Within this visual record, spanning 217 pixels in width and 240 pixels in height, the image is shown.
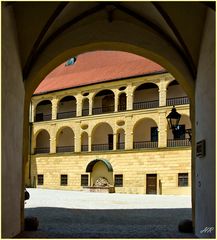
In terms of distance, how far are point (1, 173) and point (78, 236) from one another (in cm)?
240

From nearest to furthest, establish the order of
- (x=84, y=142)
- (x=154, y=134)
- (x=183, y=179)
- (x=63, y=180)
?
(x=183, y=179) < (x=154, y=134) < (x=63, y=180) < (x=84, y=142)

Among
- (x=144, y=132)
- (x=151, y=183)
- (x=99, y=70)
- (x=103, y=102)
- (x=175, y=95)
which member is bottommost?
(x=151, y=183)

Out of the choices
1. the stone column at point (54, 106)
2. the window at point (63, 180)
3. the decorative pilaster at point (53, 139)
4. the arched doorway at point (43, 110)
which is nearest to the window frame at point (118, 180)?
the window at point (63, 180)

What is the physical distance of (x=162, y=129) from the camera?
32.5 m

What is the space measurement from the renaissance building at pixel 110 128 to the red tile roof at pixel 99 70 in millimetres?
105

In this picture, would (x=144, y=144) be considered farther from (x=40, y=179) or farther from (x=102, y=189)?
(x=40, y=179)

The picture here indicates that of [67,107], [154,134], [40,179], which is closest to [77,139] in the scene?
[67,107]

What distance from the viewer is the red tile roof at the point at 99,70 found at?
35062 mm

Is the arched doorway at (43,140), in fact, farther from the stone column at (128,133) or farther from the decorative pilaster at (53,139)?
the stone column at (128,133)

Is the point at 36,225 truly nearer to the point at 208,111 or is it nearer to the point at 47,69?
the point at 47,69

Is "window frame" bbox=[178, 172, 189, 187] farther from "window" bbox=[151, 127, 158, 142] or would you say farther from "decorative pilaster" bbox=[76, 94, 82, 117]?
"decorative pilaster" bbox=[76, 94, 82, 117]

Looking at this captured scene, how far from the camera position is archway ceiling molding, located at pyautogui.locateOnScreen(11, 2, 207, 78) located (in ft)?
25.1

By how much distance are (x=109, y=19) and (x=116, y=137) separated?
88.4ft

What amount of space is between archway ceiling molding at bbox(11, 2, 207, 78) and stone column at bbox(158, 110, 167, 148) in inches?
948
